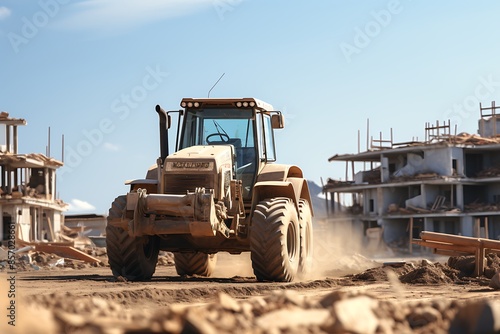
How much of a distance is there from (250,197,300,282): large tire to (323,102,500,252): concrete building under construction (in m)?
45.5

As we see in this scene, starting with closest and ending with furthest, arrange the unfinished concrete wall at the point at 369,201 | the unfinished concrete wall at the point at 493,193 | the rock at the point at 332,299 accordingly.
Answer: the rock at the point at 332,299, the unfinished concrete wall at the point at 493,193, the unfinished concrete wall at the point at 369,201

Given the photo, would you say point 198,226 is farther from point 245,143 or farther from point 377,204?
point 377,204

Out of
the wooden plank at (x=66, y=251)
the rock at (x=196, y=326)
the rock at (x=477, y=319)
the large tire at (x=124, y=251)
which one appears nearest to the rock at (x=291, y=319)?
the rock at (x=196, y=326)

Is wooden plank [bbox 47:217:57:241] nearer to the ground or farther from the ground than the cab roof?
nearer to the ground

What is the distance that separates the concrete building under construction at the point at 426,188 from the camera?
207 feet

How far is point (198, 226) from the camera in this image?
1580 cm

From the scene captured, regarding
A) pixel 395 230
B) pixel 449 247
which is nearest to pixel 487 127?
pixel 395 230

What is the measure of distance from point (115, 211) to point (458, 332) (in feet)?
32.9

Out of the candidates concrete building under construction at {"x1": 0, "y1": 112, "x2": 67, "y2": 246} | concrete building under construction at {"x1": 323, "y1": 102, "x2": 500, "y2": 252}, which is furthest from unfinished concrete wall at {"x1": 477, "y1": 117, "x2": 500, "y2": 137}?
concrete building under construction at {"x1": 0, "y1": 112, "x2": 67, "y2": 246}

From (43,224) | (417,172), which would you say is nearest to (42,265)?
(43,224)

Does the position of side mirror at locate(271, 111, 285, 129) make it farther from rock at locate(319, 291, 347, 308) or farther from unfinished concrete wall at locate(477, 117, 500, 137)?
unfinished concrete wall at locate(477, 117, 500, 137)

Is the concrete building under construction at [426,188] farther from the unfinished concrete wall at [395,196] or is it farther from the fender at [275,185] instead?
the fender at [275,185]

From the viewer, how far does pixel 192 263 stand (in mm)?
20125

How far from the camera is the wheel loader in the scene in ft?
52.8
